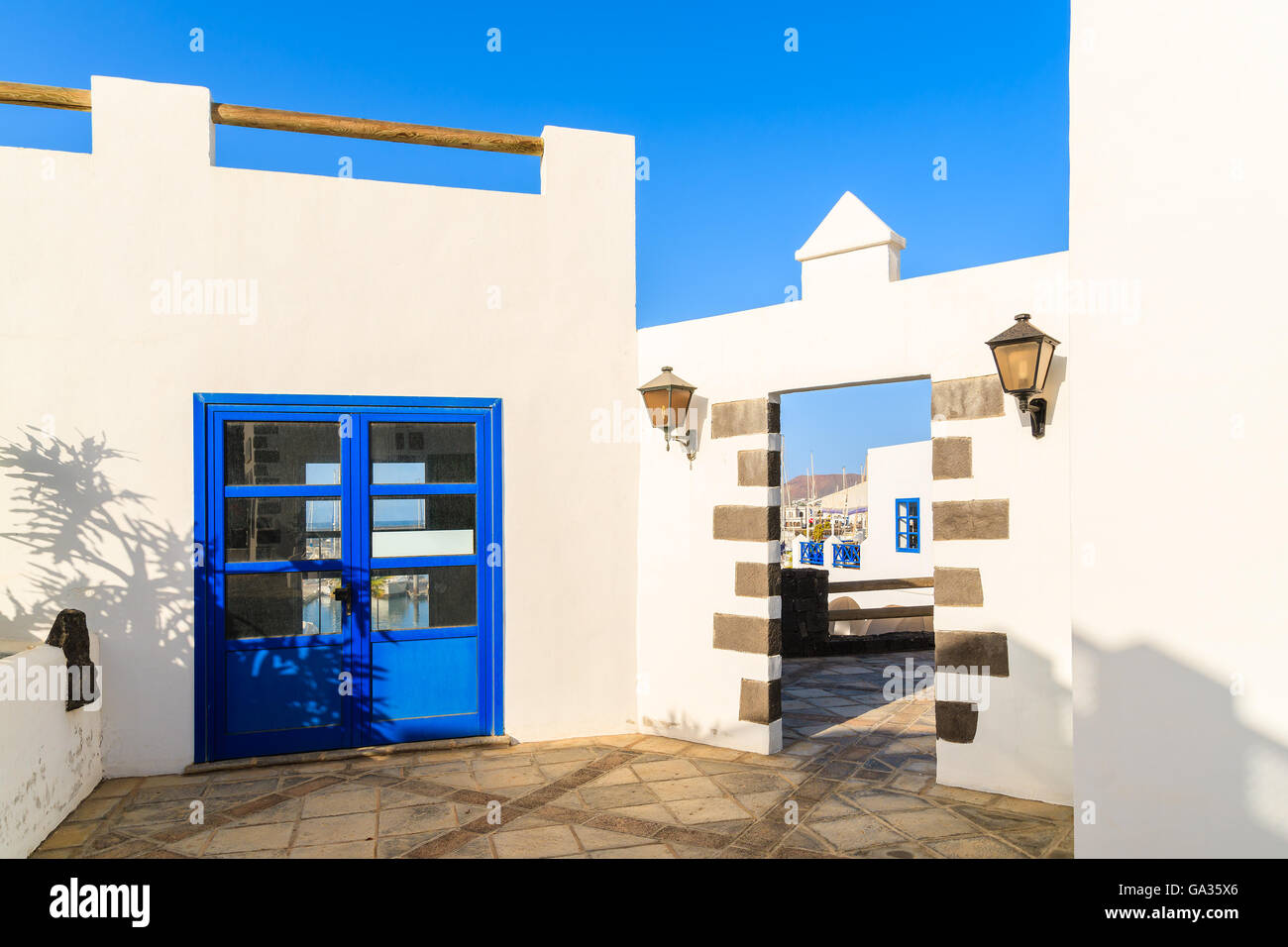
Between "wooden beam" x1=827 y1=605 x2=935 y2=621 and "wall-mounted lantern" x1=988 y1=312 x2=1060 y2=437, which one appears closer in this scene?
"wall-mounted lantern" x1=988 y1=312 x2=1060 y2=437

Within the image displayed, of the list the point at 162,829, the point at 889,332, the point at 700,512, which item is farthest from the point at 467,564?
the point at 889,332

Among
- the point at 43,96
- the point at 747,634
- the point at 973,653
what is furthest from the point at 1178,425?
the point at 43,96

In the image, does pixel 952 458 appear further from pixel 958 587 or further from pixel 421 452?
pixel 421 452

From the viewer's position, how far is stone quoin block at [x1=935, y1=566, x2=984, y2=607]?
4246 millimetres

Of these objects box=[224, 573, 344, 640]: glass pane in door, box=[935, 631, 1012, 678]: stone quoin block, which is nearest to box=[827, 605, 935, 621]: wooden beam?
box=[935, 631, 1012, 678]: stone quoin block

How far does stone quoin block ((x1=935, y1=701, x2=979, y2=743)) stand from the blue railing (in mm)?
18731

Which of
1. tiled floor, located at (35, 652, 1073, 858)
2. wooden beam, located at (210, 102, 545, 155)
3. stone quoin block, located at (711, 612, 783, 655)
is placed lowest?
tiled floor, located at (35, 652, 1073, 858)

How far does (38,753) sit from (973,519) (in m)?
4.80

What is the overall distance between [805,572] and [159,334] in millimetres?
6444

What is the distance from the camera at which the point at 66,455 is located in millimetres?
4539

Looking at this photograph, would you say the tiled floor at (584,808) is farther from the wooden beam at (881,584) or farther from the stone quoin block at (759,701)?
the wooden beam at (881,584)

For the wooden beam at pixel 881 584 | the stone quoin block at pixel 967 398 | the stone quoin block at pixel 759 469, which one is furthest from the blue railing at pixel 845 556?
the stone quoin block at pixel 967 398

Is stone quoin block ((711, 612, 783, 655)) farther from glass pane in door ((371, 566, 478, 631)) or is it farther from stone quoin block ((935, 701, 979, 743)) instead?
glass pane in door ((371, 566, 478, 631))

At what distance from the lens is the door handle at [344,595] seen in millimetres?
4980
